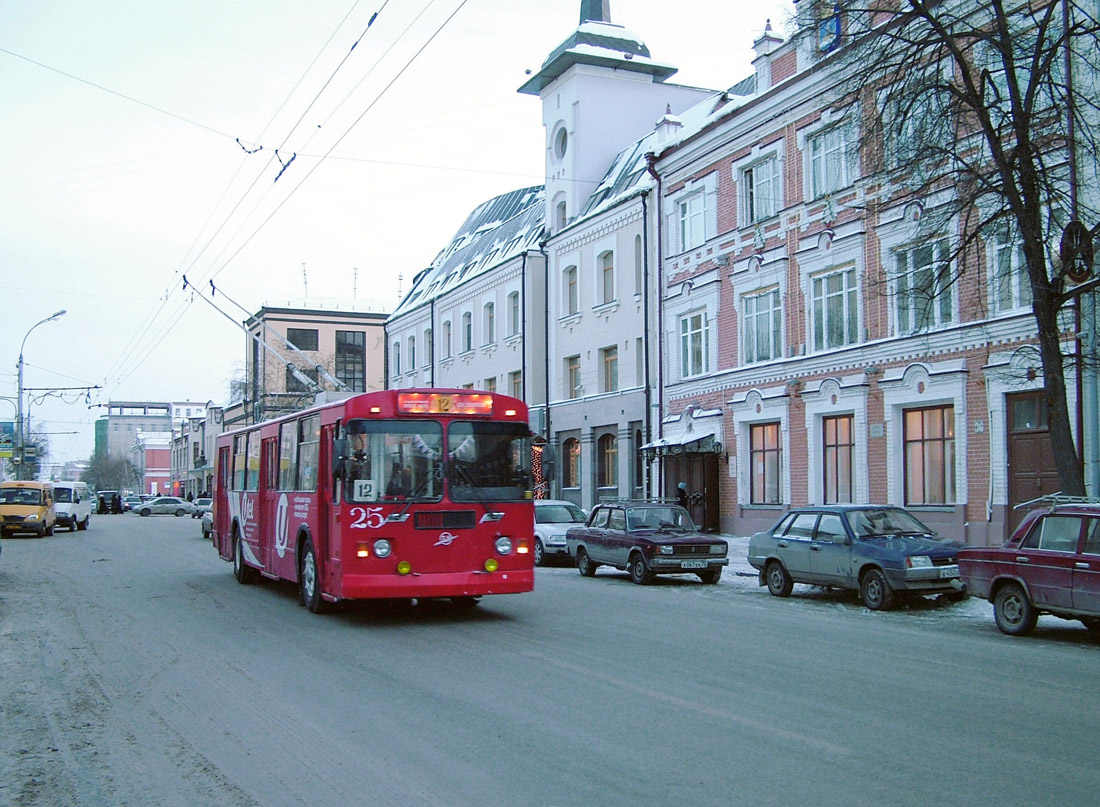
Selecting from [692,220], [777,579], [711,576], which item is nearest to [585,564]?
[711,576]

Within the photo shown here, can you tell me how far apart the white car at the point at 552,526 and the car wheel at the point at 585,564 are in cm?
201

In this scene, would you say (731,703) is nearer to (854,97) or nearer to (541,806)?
(541,806)

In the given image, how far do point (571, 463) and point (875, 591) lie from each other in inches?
952

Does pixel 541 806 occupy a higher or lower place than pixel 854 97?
lower

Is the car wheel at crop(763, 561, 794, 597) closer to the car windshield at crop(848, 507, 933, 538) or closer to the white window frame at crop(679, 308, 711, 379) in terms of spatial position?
the car windshield at crop(848, 507, 933, 538)

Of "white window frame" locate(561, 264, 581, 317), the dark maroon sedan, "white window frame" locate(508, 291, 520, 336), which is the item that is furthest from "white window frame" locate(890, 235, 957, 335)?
"white window frame" locate(508, 291, 520, 336)

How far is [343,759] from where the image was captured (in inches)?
265

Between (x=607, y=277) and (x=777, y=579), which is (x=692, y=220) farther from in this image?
(x=777, y=579)

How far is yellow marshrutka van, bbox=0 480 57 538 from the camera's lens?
127ft

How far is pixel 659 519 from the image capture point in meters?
20.9

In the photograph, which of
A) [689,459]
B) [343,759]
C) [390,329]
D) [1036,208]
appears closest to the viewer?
[343,759]

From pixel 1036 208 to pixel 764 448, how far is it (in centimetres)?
1432

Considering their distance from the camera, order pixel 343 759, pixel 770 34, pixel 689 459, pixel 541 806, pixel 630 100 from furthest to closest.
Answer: pixel 630 100
pixel 689 459
pixel 770 34
pixel 343 759
pixel 541 806

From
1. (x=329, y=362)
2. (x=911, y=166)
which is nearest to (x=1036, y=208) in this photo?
(x=911, y=166)
